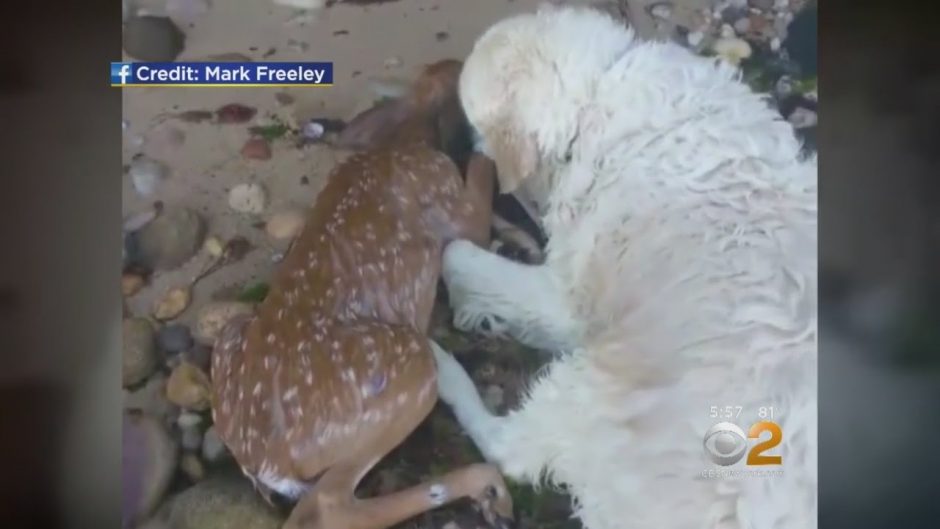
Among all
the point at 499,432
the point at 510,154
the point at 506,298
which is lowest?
the point at 499,432

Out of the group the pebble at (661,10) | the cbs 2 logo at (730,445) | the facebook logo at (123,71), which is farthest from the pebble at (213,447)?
the pebble at (661,10)

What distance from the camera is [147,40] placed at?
78 centimetres

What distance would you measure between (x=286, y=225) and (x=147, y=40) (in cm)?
23

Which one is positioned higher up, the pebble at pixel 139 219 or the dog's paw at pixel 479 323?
the pebble at pixel 139 219

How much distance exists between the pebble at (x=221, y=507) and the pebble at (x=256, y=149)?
31cm

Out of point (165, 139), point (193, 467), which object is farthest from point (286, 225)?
point (193, 467)

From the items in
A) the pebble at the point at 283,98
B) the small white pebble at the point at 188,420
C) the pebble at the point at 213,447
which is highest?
the pebble at the point at 283,98

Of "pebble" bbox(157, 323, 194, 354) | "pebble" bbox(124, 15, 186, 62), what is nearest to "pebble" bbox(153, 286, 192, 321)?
"pebble" bbox(157, 323, 194, 354)

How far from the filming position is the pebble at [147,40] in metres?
0.78

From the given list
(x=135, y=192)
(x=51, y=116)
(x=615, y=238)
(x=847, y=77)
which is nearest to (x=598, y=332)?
(x=615, y=238)

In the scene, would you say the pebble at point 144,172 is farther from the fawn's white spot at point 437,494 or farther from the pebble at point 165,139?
the fawn's white spot at point 437,494

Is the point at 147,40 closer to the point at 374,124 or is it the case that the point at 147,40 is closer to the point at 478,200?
the point at 374,124

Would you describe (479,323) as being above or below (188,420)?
above

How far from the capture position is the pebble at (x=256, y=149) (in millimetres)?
782
